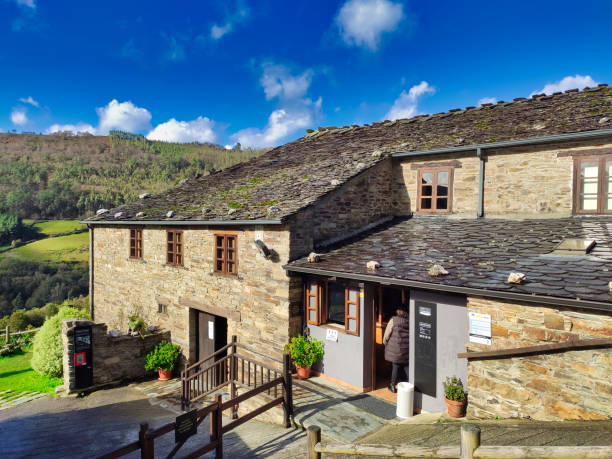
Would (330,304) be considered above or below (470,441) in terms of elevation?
below

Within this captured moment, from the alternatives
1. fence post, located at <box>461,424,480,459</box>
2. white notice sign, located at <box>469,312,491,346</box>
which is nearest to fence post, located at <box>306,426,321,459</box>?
fence post, located at <box>461,424,480,459</box>

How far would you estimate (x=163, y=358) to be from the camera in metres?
12.9

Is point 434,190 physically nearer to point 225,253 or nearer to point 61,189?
point 225,253

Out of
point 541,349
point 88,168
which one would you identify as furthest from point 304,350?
point 88,168

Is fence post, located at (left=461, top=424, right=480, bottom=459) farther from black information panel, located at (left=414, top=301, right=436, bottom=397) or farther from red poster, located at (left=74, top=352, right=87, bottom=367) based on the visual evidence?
red poster, located at (left=74, top=352, right=87, bottom=367)

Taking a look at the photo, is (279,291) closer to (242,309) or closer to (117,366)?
(242,309)

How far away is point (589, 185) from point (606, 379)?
6.08m

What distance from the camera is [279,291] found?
9.80 meters

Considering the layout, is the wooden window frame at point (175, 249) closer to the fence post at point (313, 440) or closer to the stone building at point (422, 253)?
the stone building at point (422, 253)

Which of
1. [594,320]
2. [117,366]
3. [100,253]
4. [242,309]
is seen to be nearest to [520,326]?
[594,320]

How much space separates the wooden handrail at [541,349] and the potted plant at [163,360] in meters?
9.72

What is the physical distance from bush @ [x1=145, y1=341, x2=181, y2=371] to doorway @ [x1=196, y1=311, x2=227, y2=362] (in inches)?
32.9

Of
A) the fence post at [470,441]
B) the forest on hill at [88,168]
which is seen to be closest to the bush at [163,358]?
the fence post at [470,441]

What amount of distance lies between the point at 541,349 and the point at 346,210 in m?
6.25
